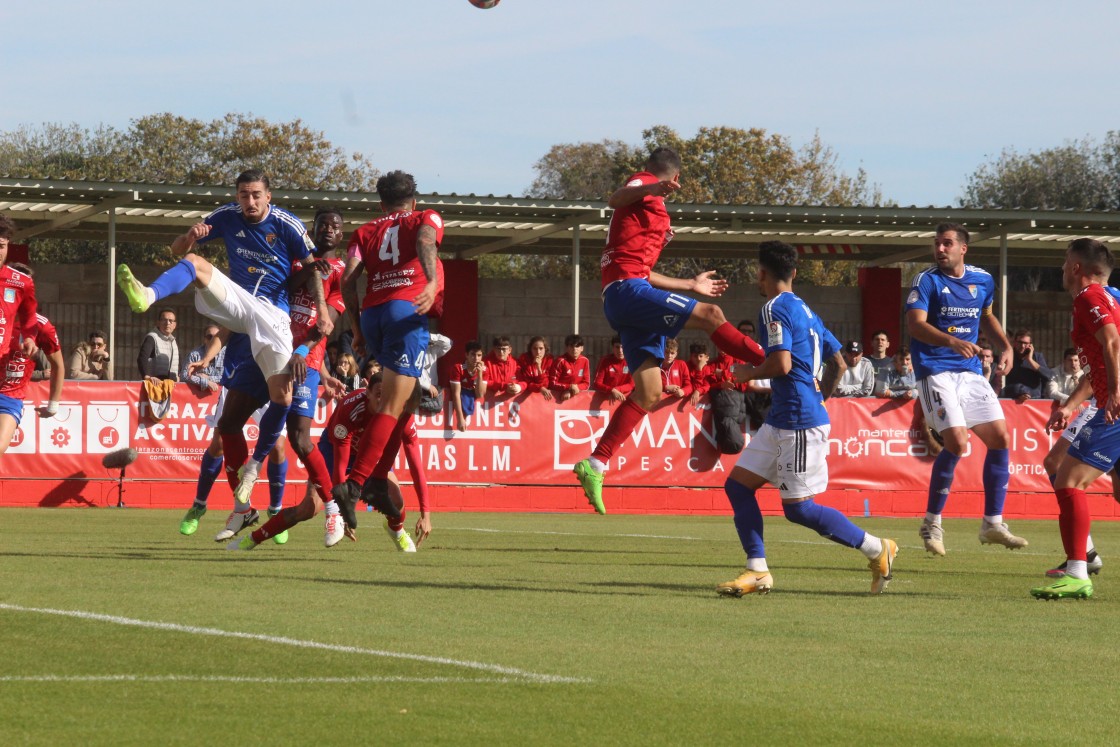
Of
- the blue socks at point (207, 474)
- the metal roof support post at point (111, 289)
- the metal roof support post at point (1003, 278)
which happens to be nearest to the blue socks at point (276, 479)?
the blue socks at point (207, 474)

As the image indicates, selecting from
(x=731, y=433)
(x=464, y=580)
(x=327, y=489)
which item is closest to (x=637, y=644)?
(x=464, y=580)

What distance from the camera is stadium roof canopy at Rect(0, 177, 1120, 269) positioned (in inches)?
980

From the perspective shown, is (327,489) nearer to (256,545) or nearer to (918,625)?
(256,545)

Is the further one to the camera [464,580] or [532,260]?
[532,260]

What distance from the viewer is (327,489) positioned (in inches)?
460

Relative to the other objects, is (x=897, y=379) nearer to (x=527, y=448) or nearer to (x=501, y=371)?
(x=527, y=448)

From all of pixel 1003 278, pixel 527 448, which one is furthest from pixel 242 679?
pixel 1003 278

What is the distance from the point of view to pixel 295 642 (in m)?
6.50

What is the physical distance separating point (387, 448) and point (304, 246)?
193cm

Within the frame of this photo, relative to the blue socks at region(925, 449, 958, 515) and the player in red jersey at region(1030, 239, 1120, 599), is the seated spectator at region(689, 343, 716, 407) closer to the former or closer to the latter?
the blue socks at region(925, 449, 958, 515)

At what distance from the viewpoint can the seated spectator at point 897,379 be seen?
2314 cm

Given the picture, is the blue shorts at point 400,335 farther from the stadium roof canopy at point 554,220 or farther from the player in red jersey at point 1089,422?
the stadium roof canopy at point 554,220

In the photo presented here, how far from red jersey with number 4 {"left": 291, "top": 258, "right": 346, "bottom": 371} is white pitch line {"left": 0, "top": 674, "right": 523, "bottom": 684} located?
600cm

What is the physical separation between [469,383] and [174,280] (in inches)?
449
